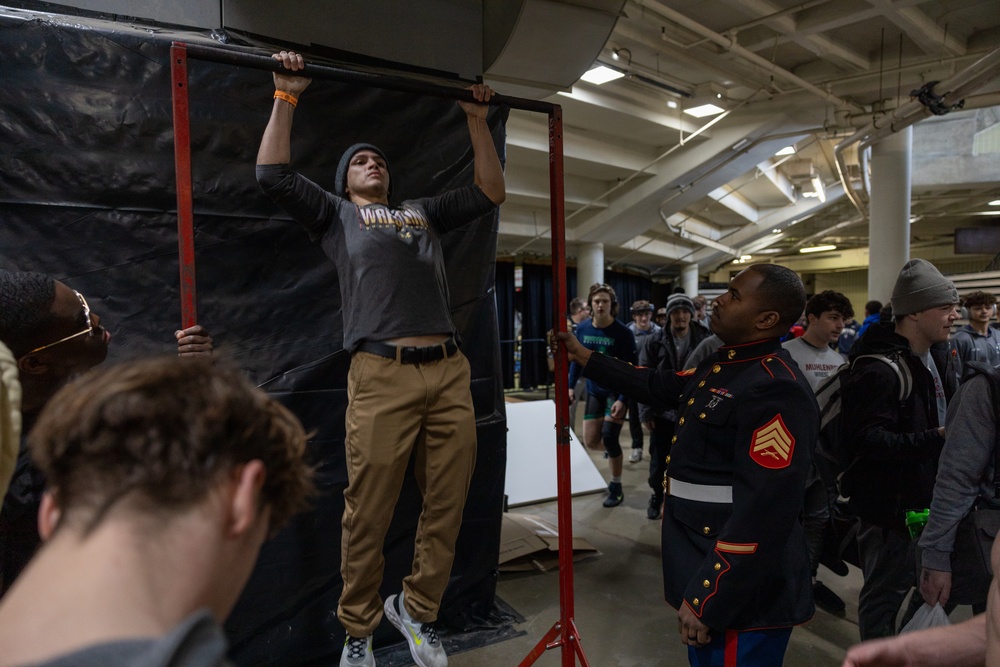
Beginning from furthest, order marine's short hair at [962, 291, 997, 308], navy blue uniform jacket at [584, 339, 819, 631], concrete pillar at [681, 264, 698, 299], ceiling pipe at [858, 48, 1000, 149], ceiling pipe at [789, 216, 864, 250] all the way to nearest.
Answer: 1. concrete pillar at [681, 264, 698, 299]
2. ceiling pipe at [789, 216, 864, 250]
3. ceiling pipe at [858, 48, 1000, 149]
4. marine's short hair at [962, 291, 997, 308]
5. navy blue uniform jacket at [584, 339, 819, 631]

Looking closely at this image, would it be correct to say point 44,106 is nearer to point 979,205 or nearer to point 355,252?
point 355,252

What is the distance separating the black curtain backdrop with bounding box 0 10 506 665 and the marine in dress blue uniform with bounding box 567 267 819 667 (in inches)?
43.0

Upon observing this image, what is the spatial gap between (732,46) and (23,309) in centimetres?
495

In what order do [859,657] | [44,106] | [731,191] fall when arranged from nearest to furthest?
[859,657] → [44,106] → [731,191]

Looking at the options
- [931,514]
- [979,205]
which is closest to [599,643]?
[931,514]

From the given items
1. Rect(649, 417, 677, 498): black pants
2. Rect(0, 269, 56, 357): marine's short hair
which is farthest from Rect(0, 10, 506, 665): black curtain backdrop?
Rect(649, 417, 677, 498): black pants

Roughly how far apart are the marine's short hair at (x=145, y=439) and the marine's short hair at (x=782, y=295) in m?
1.36

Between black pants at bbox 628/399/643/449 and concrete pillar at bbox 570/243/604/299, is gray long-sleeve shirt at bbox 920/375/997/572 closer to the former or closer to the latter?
black pants at bbox 628/399/643/449

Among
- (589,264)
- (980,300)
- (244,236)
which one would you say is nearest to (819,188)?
(589,264)

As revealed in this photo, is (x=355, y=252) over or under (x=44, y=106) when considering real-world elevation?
under

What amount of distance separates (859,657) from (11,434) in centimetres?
133

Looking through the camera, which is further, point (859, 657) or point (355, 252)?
point (355, 252)

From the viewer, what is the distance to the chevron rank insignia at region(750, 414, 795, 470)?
134 cm

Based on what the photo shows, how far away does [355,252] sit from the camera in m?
1.65
